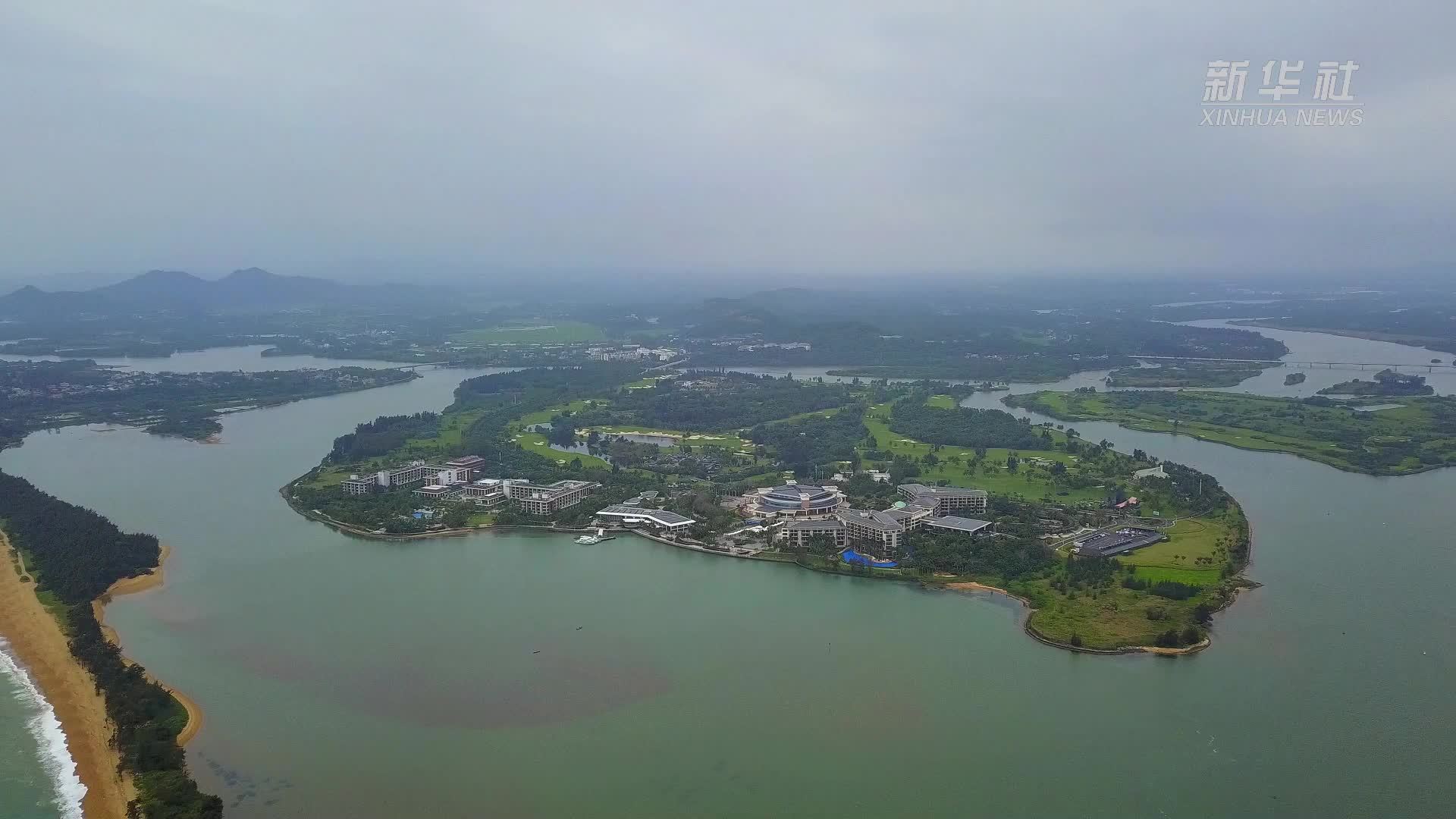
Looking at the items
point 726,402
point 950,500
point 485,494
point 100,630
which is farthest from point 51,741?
point 726,402

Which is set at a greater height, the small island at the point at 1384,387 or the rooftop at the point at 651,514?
the rooftop at the point at 651,514

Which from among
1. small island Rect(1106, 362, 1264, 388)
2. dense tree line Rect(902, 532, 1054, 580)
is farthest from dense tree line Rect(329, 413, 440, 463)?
small island Rect(1106, 362, 1264, 388)

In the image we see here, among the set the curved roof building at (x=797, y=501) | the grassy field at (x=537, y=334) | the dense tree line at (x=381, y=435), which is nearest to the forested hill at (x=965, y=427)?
the curved roof building at (x=797, y=501)

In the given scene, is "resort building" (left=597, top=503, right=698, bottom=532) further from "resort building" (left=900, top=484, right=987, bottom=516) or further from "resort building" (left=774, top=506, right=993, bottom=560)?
"resort building" (left=900, top=484, right=987, bottom=516)

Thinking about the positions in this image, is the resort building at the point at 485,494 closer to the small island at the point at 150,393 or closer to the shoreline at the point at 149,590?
the shoreline at the point at 149,590

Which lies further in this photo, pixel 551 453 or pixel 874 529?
pixel 551 453

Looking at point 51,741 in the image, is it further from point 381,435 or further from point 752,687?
point 381,435
